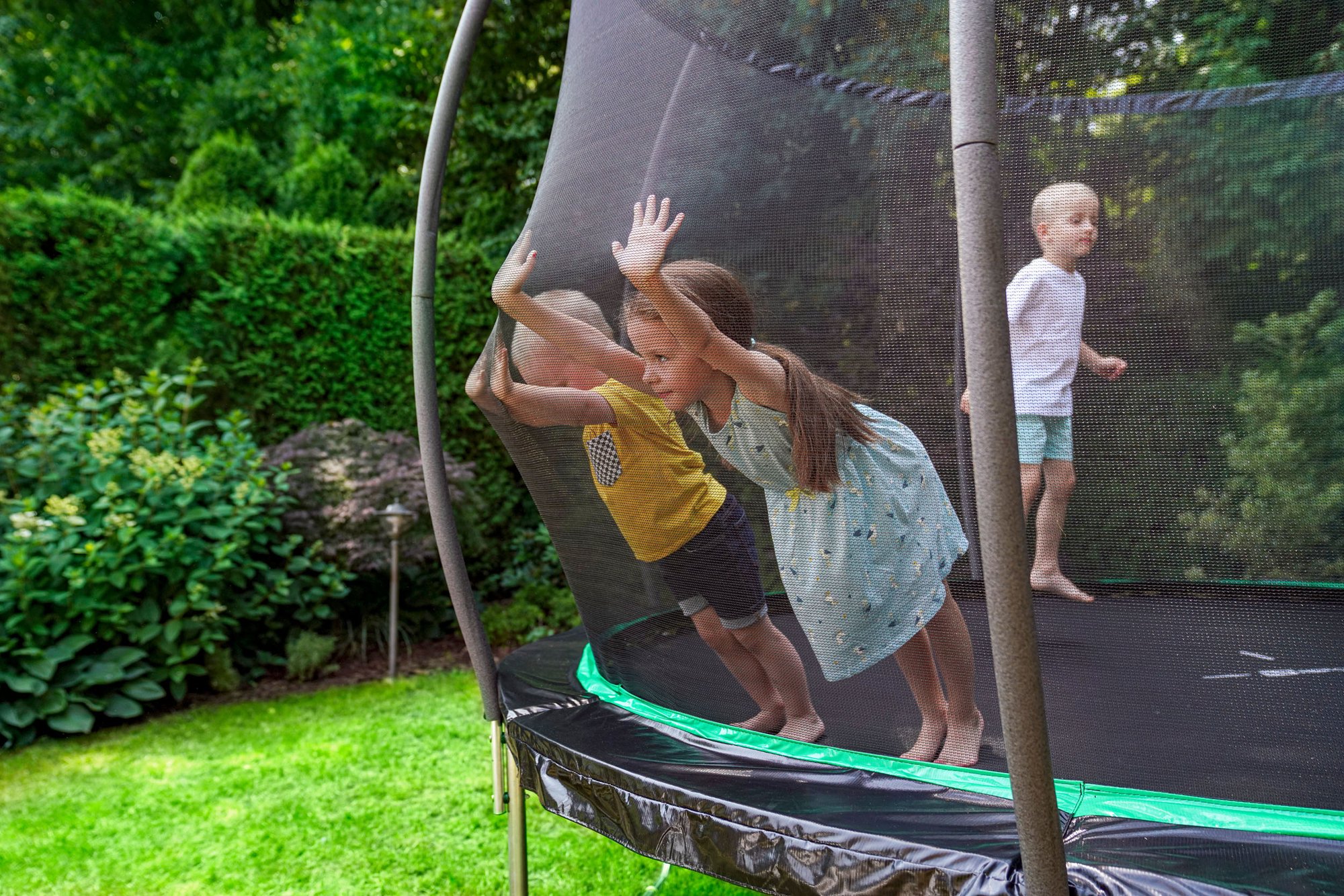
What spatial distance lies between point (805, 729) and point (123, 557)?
2.38 m

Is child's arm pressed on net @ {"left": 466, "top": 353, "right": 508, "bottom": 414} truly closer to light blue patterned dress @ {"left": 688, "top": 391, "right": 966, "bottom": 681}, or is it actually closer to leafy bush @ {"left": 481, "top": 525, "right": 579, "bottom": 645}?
light blue patterned dress @ {"left": 688, "top": 391, "right": 966, "bottom": 681}

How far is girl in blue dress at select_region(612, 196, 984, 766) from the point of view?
3.11ft

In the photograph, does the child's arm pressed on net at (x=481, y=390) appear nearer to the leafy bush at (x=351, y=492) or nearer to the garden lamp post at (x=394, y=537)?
the garden lamp post at (x=394, y=537)

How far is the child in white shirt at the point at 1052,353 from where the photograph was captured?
2.69 ft

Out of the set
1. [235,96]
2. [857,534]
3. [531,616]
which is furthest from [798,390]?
[235,96]

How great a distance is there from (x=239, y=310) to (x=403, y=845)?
7.74ft

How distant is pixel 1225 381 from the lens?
80cm

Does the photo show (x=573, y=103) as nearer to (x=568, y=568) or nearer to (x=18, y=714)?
(x=568, y=568)

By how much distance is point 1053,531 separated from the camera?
867 millimetres

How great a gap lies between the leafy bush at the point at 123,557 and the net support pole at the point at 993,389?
2651 mm

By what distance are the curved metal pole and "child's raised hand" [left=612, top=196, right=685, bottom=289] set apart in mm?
462

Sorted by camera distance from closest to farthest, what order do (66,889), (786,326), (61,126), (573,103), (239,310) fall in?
(786,326) → (573,103) → (66,889) → (239,310) → (61,126)

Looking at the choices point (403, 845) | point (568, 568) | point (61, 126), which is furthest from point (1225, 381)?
point (61, 126)

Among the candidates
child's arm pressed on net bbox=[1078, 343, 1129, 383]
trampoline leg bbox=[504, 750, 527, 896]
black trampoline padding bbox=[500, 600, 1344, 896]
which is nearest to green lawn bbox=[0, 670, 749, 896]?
trampoline leg bbox=[504, 750, 527, 896]
